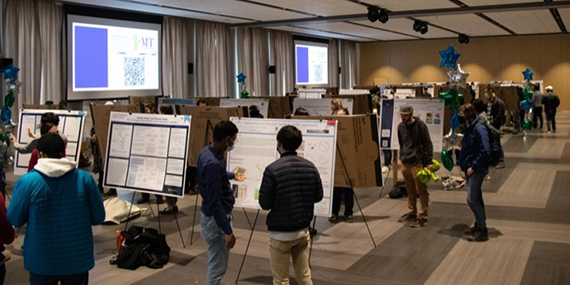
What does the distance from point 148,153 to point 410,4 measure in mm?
10226

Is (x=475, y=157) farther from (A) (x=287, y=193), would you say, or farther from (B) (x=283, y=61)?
(B) (x=283, y=61)

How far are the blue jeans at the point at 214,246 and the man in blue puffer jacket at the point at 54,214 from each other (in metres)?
0.98

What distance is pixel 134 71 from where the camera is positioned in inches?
610

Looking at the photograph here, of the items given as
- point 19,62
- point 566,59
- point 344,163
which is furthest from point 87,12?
point 566,59

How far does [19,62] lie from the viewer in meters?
12.7

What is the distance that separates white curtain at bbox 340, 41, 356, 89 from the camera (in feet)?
92.0

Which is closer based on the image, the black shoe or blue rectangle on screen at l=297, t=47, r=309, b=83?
Result: the black shoe

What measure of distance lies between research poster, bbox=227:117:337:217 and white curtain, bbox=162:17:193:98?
1159 cm

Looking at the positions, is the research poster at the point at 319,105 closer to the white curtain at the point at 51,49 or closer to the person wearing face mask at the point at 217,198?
the person wearing face mask at the point at 217,198

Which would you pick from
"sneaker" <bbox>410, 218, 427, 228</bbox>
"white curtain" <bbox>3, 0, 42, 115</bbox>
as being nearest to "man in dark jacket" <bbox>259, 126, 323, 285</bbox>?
"sneaker" <bbox>410, 218, 427, 228</bbox>

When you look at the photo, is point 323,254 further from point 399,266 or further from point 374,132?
point 374,132

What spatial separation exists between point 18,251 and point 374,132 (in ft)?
Answer: 12.8

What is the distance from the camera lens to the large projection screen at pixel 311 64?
77.5 feet

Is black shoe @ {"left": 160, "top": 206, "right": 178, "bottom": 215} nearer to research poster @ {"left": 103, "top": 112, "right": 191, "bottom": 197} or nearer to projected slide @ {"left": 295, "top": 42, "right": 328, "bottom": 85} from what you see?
research poster @ {"left": 103, "top": 112, "right": 191, "bottom": 197}
